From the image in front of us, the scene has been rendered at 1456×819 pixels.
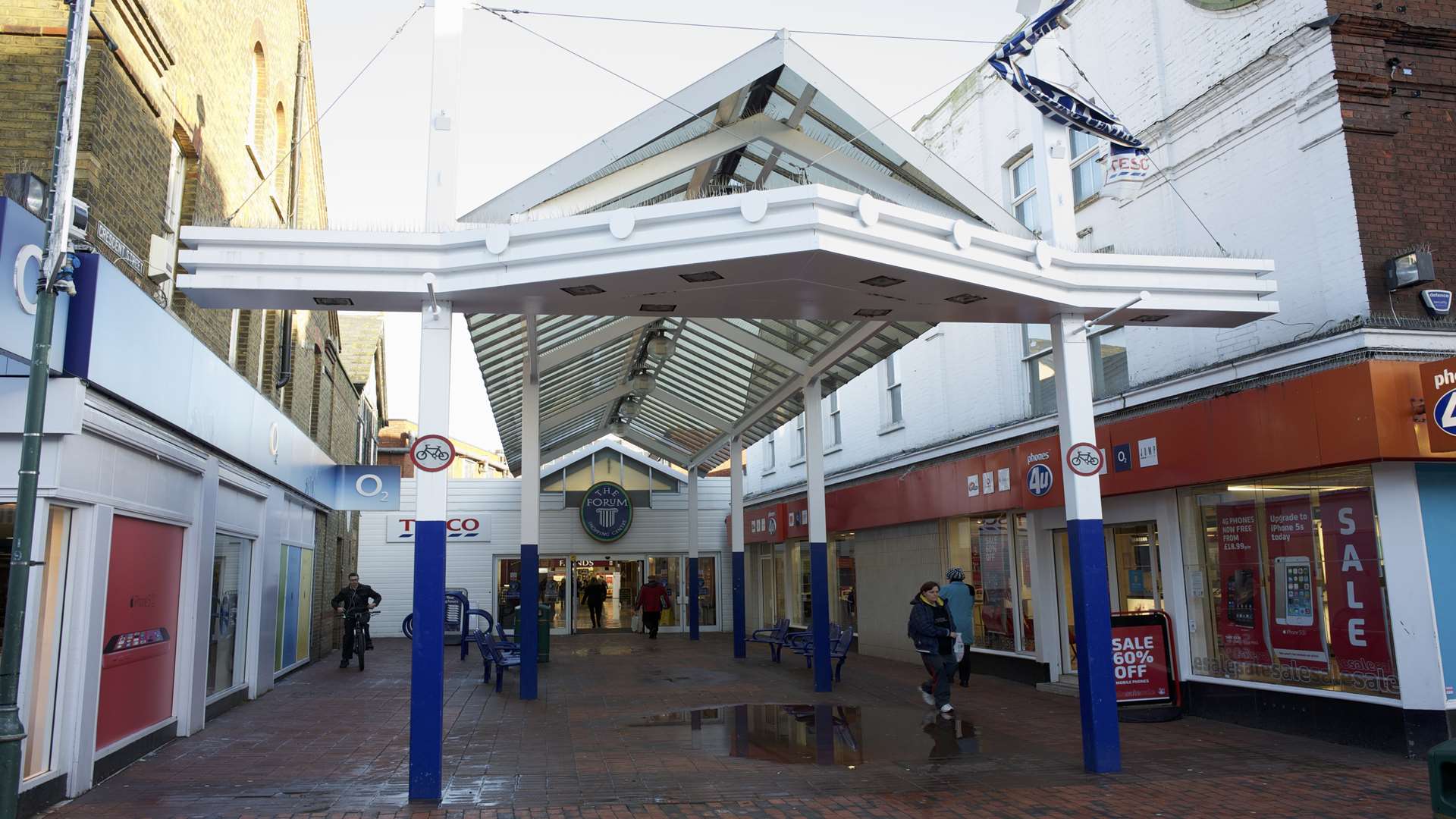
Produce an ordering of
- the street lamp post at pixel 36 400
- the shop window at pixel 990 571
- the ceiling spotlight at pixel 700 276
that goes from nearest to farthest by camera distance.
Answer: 1. the street lamp post at pixel 36 400
2. the ceiling spotlight at pixel 700 276
3. the shop window at pixel 990 571

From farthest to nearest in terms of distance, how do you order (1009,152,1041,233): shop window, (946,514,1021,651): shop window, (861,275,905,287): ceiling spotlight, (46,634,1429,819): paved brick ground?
(1009,152,1041,233): shop window
(946,514,1021,651): shop window
(861,275,905,287): ceiling spotlight
(46,634,1429,819): paved brick ground

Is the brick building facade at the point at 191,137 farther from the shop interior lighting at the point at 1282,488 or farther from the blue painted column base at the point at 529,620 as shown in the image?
the shop interior lighting at the point at 1282,488

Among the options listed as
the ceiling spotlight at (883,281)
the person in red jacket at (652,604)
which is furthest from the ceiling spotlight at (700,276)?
the person in red jacket at (652,604)

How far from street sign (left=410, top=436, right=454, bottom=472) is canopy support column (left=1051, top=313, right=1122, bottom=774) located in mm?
5120

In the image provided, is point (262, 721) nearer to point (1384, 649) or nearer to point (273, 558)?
point (273, 558)

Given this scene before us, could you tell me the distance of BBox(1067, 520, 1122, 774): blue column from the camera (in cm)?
823

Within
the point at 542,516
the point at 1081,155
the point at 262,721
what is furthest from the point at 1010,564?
the point at 542,516

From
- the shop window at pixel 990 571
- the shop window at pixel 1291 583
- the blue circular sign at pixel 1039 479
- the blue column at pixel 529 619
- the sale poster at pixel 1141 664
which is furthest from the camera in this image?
the shop window at pixel 990 571

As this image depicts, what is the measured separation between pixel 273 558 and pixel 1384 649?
43.7ft

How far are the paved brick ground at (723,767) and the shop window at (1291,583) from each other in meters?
0.70

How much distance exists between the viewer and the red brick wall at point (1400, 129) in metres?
9.30

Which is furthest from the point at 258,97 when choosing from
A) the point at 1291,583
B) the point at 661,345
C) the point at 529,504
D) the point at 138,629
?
the point at 1291,583

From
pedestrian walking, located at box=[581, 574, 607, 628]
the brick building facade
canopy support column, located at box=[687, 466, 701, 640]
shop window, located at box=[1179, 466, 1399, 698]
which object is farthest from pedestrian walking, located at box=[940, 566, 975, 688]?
pedestrian walking, located at box=[581, 574, 607, 628]

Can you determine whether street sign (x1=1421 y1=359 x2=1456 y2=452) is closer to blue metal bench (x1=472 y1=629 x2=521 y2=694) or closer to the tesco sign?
blue metal bench (x1=472 y1=629 x2=521 y2=694)
